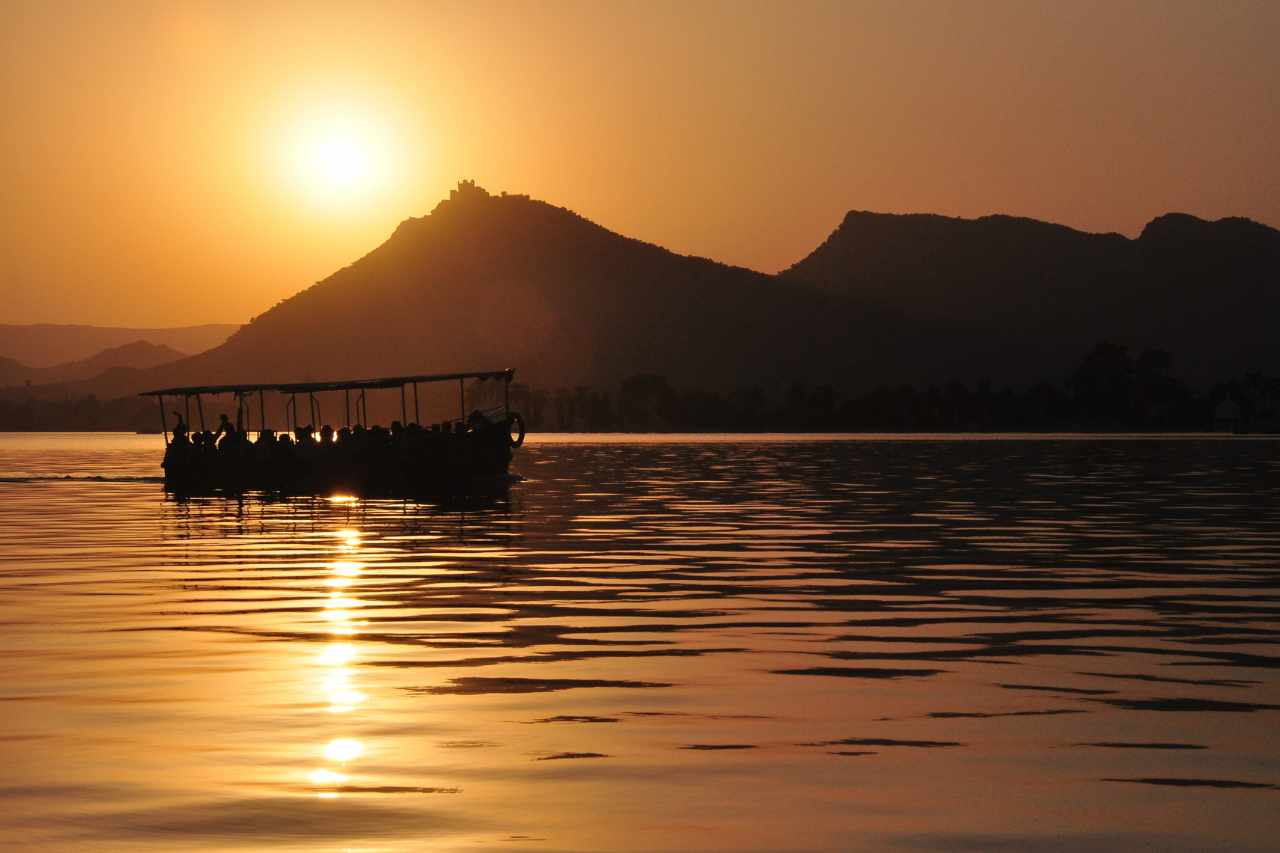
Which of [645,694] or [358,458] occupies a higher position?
[358,458]

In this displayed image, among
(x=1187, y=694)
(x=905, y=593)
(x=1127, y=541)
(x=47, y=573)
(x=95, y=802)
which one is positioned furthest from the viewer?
(x=1127, y=541)

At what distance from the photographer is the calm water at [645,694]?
13242 millimetres

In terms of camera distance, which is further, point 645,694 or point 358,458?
point 358,458

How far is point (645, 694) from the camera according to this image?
19.5 metres

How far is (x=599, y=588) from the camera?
32406 millimetres

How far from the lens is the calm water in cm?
1324

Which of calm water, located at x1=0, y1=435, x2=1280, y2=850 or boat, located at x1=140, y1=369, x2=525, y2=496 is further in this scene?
boat, located at x1=140, y1=369, x2=525, y2=496

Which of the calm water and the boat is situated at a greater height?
the boat

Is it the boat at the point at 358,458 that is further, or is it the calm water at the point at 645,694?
the boat at the point at 358,458

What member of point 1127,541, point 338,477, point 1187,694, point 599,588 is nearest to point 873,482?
point 338,477

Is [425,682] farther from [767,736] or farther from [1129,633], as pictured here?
[1129,633]

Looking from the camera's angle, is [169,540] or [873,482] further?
[873,482]

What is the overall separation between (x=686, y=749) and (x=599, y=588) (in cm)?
1633

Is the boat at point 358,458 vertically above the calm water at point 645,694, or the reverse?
the boat at point 358,458
